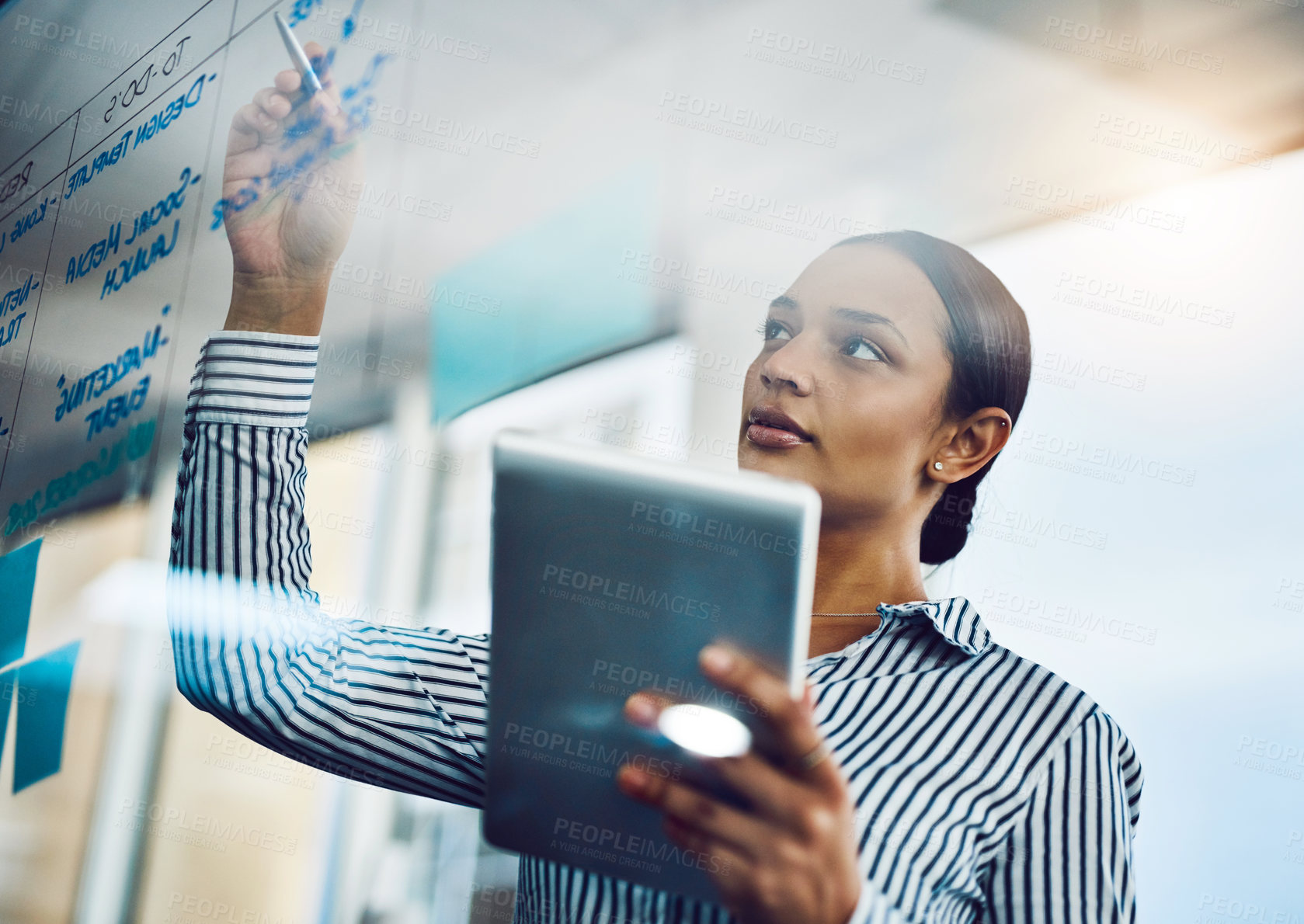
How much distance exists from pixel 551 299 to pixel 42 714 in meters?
0.98

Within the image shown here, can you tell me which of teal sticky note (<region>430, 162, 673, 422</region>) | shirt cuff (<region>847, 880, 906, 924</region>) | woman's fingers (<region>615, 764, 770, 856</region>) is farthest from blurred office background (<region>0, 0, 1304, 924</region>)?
woman's fingers (<region>615, 764, 770, 856</region>)

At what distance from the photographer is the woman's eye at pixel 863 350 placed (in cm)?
91

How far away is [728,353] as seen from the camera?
1.13 meters

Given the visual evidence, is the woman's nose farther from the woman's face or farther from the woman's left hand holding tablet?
the woman's left hand holding tablet

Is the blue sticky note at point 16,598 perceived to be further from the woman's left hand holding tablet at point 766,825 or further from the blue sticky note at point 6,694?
the woman's left hand holding tablet at point 766,825

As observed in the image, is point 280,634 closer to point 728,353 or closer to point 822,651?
point 822,651

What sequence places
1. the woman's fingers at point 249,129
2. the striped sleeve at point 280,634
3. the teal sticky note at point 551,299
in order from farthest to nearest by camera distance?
1. the teal sticky note at point 551,299
2. the woman's fingers at point 249,129
3. the striped sleeve at point 280,634

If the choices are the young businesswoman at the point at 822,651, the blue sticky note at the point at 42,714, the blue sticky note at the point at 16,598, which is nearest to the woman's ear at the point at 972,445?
the young businesswoman at the point at 822,651

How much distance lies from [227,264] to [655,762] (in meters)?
1.05

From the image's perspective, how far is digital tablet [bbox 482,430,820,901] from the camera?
575 mm

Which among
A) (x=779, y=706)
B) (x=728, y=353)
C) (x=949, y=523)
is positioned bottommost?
(x=779, y=706)

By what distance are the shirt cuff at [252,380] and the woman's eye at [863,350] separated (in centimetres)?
52

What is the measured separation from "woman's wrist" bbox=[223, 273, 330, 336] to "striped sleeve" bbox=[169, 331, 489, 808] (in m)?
0.02

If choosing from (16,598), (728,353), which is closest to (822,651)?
(728,353)
